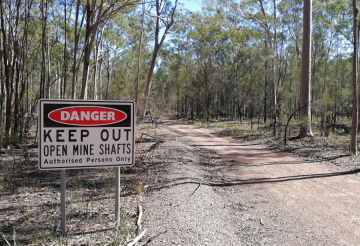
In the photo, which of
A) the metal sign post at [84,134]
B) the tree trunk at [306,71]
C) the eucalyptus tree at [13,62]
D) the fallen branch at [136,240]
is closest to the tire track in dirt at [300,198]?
the fallen branch at [136,240]

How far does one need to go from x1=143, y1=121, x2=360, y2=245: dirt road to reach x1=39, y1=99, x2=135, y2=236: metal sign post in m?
1.16

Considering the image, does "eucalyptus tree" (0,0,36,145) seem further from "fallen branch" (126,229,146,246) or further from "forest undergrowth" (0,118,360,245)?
"fallen branch" (126,229,146,246)

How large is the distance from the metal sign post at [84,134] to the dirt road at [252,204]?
116 cm

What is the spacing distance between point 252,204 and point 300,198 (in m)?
1.03

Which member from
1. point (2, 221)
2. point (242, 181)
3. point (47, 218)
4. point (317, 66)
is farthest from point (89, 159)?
point (317, 66)

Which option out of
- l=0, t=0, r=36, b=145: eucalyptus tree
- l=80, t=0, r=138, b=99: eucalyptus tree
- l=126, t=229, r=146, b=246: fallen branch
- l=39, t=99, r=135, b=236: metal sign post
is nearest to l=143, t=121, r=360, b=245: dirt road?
l=126, t=229, r=146, b=246: fallen branch

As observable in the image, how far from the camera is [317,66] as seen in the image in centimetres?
4147

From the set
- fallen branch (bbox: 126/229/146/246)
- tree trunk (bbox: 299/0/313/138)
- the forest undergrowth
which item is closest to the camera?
fallen branch (bbox: 126/229/146/246)

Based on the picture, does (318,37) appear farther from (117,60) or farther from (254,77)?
(117,60)

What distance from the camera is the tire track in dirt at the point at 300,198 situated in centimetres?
436

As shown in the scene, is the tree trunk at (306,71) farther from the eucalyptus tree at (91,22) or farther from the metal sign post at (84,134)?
the metal sign post at (84,134)

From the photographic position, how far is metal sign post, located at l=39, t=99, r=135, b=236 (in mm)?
3400

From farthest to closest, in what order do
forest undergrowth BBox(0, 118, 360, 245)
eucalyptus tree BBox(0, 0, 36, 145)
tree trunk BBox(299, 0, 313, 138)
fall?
1. tree trunk BBox(299, 0, 313, 138)
2. eucalyptus tree BBox(0, 0, 36, 145)
3. forest undergrowth BBox(0, 118, 360, 245)

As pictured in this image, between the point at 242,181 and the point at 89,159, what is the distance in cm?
471
